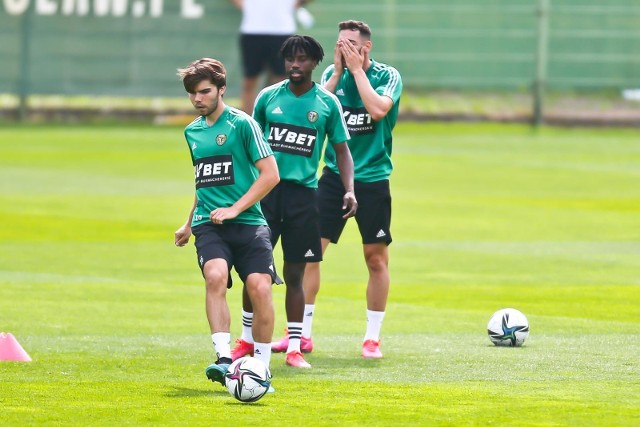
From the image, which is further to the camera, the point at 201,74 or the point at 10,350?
the point at 10,350

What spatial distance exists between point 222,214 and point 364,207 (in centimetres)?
197

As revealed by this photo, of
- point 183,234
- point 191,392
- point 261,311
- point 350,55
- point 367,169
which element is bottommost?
point 191,392

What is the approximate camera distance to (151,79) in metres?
31.8

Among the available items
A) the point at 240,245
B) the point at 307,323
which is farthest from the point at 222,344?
the point at 307,323

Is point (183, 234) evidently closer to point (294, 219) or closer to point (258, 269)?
point (258, 269)

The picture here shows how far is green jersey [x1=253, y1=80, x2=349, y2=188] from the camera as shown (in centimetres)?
992

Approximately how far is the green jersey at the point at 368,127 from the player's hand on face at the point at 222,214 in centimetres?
190

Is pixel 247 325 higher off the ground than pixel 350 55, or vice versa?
pixel 350 55

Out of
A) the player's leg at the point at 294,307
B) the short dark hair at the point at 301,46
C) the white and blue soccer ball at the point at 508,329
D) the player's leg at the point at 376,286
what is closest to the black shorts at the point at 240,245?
the player's leg at the point at 294,307

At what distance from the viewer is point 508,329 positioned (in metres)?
10.5

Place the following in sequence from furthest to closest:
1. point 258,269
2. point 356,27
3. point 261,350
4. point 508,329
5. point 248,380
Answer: point 508,329 < point 356,27 < point 261,350 < point 258,269 < point 248,380

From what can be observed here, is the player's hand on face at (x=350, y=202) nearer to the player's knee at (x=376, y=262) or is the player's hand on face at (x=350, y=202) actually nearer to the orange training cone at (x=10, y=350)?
the player's knee at (x=376, y=262)

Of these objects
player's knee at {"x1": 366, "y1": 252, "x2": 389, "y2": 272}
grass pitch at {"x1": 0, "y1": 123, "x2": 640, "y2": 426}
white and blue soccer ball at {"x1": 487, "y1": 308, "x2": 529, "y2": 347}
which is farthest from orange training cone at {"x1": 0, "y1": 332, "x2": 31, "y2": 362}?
white and blue soccer ball at {"x1": 487, "y1": 308, "x2": 529, "y2": 347}

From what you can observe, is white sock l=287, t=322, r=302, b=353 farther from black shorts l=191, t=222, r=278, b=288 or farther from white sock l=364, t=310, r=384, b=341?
black shorts l=191, t=222, r=278, b=288
